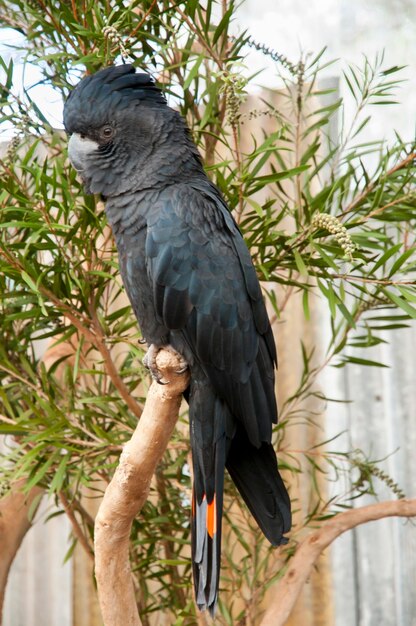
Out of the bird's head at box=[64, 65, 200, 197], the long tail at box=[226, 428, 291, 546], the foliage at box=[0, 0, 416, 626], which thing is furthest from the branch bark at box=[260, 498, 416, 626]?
the bird's head at box=[64, 65, 200, 197]

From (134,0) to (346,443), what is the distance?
118cm

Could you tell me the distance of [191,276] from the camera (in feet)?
3.52

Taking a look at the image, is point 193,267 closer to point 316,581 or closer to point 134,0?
point 134,0

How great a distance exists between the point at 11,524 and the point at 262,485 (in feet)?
2.04

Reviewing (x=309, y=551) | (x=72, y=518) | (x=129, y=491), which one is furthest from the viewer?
(x=72, y=518)

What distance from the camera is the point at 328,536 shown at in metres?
1.32

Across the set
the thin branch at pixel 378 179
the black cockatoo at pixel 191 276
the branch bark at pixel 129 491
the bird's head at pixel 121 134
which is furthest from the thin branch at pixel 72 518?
the thin branch at pixel 378 179

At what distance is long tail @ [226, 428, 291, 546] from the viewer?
1124 mm

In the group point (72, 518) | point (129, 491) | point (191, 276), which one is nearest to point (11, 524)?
point (72, 518)

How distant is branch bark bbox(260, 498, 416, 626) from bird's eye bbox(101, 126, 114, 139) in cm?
76

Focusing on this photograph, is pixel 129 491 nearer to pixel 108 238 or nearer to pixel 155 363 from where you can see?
pixel 155 363

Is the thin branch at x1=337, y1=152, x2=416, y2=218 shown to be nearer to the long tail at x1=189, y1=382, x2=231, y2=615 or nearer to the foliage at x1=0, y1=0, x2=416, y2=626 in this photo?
the foliage at x1=0, y1=0, x2=416, y2=626

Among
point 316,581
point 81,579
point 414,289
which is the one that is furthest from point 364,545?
point 414,289

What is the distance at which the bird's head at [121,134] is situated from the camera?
1.10 meters
